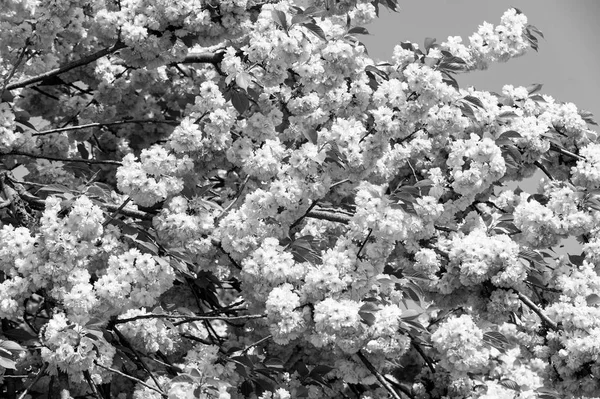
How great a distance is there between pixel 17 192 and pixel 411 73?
2641 mm

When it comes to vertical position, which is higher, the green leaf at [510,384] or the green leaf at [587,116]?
the green leaf at [587,116]

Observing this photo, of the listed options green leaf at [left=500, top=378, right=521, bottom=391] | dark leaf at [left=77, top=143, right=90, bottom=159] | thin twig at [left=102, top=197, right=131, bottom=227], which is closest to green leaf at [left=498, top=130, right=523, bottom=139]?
green leaf at [left=500, top=378, right=521, bottom=391]

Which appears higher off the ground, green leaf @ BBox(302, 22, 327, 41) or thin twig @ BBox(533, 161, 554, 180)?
green leaf @ BBox(302, 22, 327, 41)

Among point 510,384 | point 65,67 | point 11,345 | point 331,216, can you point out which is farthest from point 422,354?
point 65,67

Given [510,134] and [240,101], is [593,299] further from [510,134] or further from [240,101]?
[240,101]

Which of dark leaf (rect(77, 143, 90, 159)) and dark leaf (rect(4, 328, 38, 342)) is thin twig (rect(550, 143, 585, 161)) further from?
dark leaf (rect(77, 143, 90, 159))

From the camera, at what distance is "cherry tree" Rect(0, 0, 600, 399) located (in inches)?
198

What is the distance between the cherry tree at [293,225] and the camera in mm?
5023

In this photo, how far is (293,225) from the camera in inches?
242

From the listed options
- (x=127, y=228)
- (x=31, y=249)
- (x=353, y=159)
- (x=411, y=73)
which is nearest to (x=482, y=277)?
(x=353, y=159)

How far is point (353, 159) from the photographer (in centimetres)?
554

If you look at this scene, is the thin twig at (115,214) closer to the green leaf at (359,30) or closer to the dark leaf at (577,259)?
the green leaf at (359,30)

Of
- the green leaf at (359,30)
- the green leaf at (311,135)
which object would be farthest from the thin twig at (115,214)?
the green leaf at (359,30)

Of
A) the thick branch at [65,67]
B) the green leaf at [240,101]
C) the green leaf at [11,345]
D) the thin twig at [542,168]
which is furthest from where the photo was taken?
the thin twig at [542,168]
